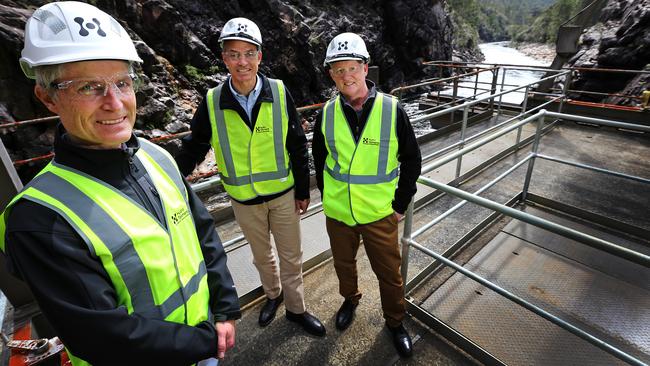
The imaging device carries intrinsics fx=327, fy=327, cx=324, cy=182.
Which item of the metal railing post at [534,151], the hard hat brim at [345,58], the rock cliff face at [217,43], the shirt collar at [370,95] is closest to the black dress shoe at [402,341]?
the shirt collar at [370,95]

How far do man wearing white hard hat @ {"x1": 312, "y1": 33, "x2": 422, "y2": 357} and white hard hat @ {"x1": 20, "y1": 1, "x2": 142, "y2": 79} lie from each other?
1289 mm

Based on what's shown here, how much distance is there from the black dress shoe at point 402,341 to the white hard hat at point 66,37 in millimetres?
2284

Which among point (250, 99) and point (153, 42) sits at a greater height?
point (153, 42)

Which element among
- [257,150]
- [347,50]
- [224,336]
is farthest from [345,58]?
[224,336]

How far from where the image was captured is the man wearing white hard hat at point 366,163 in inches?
80.7

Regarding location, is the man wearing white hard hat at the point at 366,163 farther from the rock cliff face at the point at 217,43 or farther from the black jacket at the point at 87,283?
the rock cliff face at the point at 217,43

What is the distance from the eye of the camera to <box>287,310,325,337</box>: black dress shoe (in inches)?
95.7

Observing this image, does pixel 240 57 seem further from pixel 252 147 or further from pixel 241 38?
pixel 252 147

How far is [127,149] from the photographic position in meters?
1.15

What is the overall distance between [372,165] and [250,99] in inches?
34.8

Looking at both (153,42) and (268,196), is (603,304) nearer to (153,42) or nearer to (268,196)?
(268,196)

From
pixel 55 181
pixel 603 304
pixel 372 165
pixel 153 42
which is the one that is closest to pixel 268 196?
pixel 372 165

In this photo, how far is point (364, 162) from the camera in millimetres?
2064

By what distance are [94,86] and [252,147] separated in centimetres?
111
